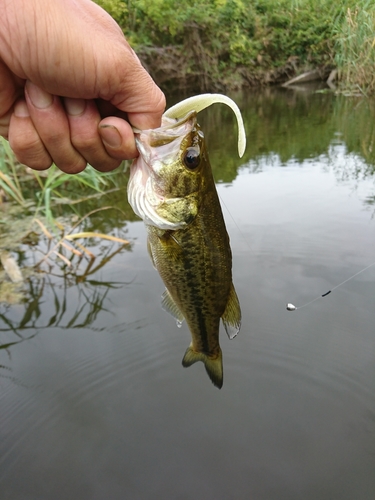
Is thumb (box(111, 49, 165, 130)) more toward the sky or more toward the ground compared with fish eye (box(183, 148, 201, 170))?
more toward the sky

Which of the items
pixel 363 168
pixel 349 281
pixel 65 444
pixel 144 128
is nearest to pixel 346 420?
pixel 349 281

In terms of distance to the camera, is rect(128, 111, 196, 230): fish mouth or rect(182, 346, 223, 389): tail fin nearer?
rect(128, 111, 196, 230): fish mouth

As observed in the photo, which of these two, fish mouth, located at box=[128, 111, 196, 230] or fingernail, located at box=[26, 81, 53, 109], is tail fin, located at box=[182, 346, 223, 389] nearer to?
fish mouth, located at box=[128, 111, 196, 230]

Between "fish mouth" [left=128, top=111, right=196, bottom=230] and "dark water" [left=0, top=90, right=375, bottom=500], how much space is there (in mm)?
1680

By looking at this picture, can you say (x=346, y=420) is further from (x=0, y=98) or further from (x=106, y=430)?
(x=0, y=98)

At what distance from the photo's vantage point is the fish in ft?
5.32

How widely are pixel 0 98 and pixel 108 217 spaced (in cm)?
426

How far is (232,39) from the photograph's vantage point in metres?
21.6

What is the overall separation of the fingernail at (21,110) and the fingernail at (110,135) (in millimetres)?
294

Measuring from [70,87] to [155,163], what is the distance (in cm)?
39

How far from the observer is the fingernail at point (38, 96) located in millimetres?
1580

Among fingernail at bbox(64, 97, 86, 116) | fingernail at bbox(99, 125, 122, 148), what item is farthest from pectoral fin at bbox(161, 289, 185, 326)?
fingernail at bbox(64, 97, 86, 116)

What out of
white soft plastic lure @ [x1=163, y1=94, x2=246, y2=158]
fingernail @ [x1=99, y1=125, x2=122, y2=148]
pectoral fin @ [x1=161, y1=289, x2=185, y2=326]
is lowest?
pectoral fin @ [x1=161, y1=289, x2=185, y2=326]

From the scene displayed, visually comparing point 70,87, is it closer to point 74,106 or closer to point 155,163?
point 74,106
